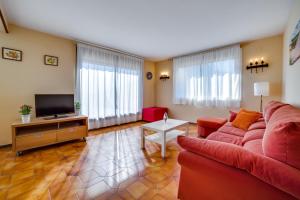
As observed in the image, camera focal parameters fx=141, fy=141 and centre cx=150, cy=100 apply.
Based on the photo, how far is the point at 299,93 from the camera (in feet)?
6.09

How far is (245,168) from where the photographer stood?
3.00 feet

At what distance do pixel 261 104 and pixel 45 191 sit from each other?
4.44 metres

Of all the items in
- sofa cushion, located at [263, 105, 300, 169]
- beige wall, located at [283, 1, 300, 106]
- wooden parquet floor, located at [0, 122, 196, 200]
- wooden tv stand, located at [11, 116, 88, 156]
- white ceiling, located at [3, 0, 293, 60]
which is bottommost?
wooden parquet floor, located at [0, 122, 196, 200]

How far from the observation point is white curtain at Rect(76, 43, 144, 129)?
12.3 ft

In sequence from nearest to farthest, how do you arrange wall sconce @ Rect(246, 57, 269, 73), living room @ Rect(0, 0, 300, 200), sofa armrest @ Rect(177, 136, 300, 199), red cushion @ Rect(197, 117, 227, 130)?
sofa armrest @ Rect(177, 136, 300, 199)
living room @ Rect(0, 0, 300, 200)
red cushion @ Rect(197, 117, 227, 130)
wall sconce @ Rect(246, 57, 269, 73)

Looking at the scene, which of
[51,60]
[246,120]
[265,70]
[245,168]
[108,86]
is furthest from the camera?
[108,86]

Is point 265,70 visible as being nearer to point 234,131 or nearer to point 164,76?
point 234,131

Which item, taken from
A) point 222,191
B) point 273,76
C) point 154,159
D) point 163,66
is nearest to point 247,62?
point 273,76

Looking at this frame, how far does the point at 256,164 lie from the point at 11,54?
4.10 m

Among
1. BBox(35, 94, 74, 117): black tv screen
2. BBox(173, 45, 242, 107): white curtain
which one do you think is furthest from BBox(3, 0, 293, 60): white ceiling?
BBox(35, 94, 74, 117): black tv screen

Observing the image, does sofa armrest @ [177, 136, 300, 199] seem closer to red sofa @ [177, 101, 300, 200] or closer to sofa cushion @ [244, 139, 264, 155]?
red sofa @ [177, 101, 300, 200]

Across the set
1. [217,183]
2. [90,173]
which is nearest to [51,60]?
[90,173]

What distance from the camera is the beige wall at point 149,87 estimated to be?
561 centimetres

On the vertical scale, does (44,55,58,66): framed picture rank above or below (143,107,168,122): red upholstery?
above
